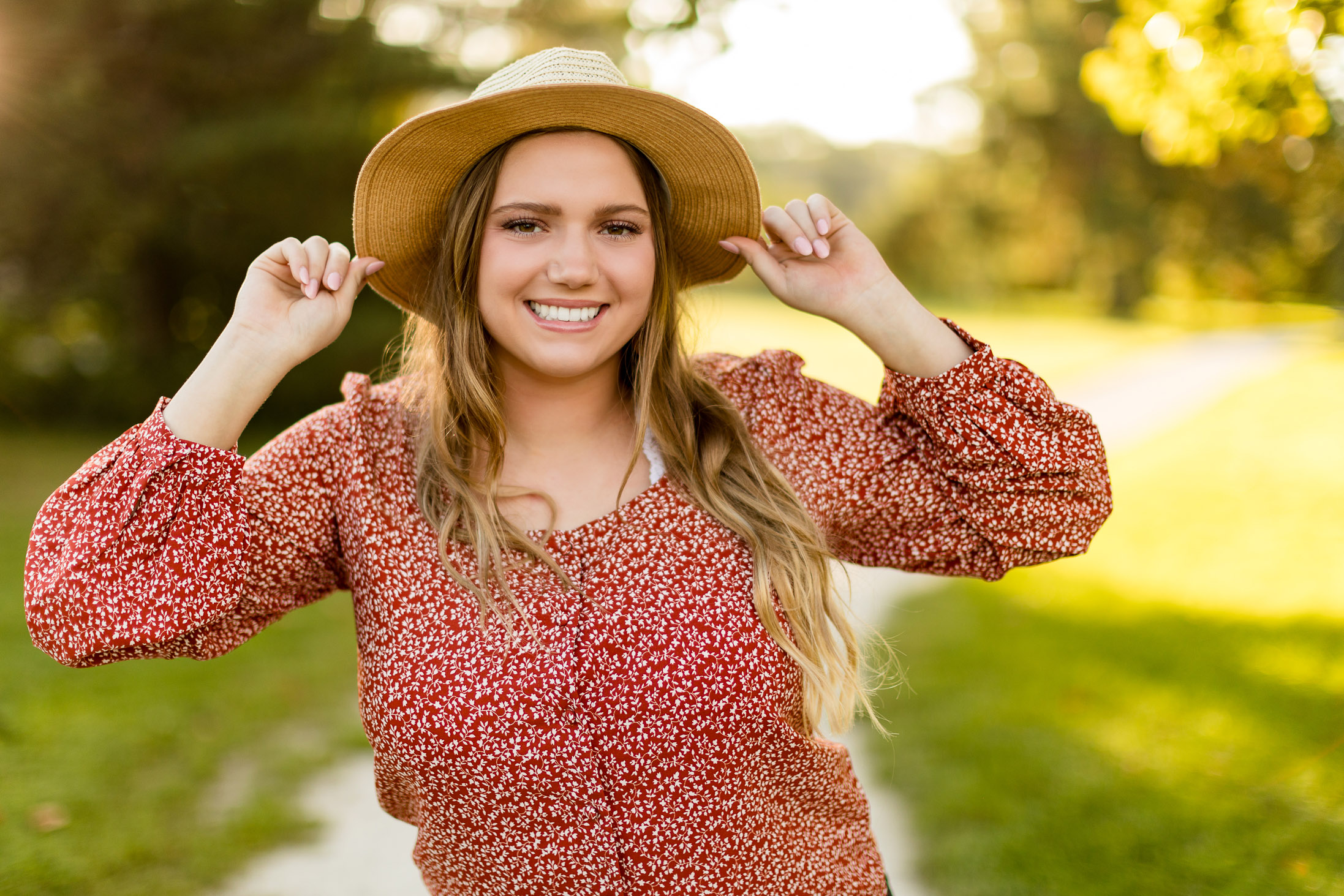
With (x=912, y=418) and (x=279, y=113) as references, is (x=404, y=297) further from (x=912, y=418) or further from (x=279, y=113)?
(x=279, y=113)

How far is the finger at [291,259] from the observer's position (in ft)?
6.90

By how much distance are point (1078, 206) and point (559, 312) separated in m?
35.9

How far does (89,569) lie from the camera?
6.16 feet

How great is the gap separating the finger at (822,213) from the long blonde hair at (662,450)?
33 centimetres

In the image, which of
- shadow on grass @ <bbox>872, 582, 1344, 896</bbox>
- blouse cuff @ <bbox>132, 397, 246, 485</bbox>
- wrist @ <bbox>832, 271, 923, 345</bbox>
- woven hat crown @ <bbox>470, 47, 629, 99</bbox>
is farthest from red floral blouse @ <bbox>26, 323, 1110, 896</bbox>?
shadow on grass @ <bbox>872, 582, 1344, 896</bbox>

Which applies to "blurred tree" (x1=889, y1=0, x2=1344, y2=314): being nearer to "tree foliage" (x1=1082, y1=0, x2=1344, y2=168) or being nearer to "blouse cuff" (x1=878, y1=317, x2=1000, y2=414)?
"tree foliage" (x1=1082, y1=0, x2=1344, y2=168)

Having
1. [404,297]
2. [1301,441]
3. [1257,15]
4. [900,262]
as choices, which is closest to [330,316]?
[404,297]


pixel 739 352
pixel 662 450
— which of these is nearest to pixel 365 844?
pixel 662 450

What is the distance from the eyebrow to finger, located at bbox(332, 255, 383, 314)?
0.34 m

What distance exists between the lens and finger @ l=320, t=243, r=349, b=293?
84.7 inches

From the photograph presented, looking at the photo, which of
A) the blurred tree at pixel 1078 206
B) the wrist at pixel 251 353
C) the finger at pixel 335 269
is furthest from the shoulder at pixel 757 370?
the blurred tree at pixel 1078 206

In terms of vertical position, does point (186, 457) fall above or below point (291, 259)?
below

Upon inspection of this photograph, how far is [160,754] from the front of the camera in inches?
185

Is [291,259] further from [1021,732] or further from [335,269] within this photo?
[1021,732]
